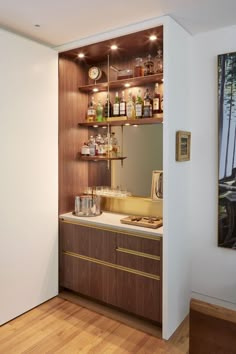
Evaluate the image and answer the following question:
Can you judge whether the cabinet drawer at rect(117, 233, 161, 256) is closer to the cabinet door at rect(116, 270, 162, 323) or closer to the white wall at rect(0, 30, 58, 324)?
the cabinet door at rect(116, 270, 162, 323)

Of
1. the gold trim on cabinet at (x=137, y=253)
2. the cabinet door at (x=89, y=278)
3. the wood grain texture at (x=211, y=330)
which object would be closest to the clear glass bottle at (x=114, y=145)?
the gold trim on cabinet at (x=137, y=253)

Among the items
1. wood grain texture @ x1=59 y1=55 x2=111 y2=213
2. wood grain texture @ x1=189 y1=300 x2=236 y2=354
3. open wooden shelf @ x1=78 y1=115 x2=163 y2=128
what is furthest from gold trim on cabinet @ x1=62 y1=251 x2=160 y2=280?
open wooden shelf @ x1=78 y1=115 x2=163 y2=128

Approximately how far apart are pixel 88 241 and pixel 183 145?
50.8 inches

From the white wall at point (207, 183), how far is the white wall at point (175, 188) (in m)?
0.09

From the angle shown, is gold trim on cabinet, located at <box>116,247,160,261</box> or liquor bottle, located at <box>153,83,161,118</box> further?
liquor bottle, located at <box>153,83,161,118</box>

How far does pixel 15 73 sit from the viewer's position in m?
2.57

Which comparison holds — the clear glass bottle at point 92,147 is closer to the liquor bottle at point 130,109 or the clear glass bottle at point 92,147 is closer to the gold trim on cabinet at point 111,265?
the liquor bottle at point 130,109

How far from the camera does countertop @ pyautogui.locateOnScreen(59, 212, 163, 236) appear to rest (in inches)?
98.3

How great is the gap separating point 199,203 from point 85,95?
5.65 ft

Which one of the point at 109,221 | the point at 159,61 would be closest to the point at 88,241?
the point at 109,221

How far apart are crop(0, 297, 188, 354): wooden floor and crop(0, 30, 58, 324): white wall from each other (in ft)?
0.64

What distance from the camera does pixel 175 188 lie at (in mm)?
2492

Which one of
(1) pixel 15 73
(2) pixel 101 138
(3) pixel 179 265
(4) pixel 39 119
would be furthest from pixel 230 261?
(1) pixel 15 73

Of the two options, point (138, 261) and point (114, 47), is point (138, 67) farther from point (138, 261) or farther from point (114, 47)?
point (138, 261)
